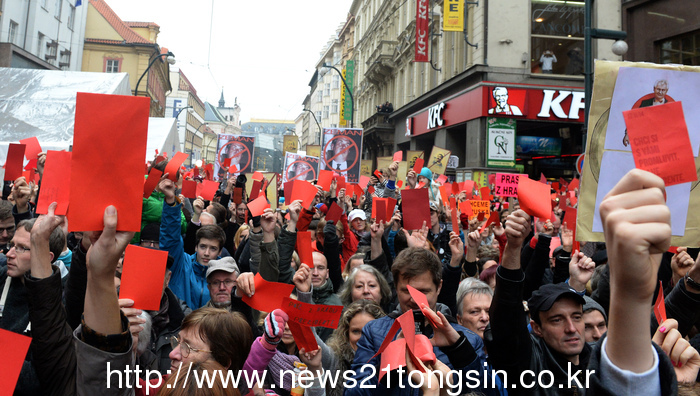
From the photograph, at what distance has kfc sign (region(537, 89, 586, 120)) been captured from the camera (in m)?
16.5

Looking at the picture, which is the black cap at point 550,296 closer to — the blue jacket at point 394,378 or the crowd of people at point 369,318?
the crowd of people at point 369,318

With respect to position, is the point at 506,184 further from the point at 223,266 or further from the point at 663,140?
the point at 663,140

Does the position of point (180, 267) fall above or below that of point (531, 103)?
below

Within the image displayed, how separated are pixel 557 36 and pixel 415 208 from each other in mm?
15083

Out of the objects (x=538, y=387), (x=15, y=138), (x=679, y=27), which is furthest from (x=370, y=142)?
(x=538, y=387)

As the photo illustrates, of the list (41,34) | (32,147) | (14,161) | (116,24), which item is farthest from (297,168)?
(116,24)

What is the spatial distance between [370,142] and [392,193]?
26.8 metres

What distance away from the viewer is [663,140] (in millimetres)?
1833

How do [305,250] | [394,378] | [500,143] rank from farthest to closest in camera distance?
1. [500,143]
2. [305,250]
3. [394,378]

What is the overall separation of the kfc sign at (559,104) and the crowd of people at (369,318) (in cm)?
1364

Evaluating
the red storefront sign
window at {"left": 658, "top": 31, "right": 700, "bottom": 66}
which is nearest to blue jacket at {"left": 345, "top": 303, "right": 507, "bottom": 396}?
window at {"left": 658, "top": 31, "right": 700, "bottom": 66}

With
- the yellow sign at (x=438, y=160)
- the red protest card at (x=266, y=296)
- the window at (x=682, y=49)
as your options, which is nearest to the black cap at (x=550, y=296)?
the red protest card at (x=266, y=296)

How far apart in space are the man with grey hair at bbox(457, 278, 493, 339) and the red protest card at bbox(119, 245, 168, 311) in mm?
2018

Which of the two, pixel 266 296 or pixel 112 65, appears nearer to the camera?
pixel 266 296
